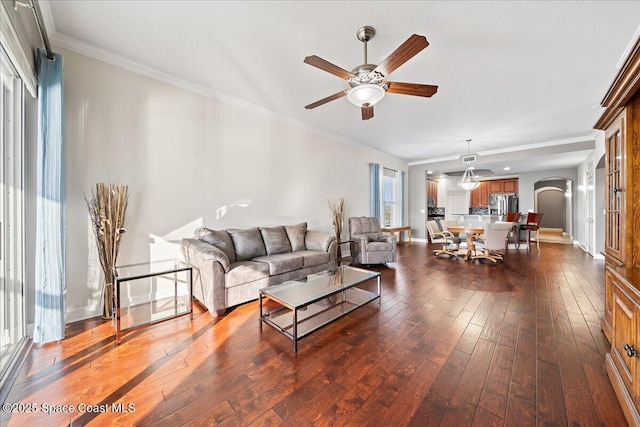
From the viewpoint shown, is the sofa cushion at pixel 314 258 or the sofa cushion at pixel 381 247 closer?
the sofa cushion at pixel 314 258

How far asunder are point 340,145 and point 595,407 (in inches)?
205

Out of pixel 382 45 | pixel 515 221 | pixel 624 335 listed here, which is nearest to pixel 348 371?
pixel 624 335

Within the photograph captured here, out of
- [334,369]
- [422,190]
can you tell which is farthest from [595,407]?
[422,190]

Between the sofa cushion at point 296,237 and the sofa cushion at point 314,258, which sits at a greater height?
the sofa cushion at point 296,237

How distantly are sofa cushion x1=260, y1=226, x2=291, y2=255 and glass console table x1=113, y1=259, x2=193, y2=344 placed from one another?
1.15m

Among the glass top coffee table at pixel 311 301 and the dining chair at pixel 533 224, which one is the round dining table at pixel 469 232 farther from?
the glass top coffee table at pixel 311 301

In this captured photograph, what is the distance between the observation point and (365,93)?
222cm

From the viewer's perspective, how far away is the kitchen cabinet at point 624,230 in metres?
1.37

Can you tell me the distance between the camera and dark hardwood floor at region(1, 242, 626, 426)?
140 centimetres

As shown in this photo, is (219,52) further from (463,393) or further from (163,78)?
(463,393)

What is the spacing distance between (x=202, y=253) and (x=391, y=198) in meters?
6.28

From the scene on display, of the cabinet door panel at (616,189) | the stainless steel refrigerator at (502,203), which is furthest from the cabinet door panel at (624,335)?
the stainless steel refrigerator at (502,203)

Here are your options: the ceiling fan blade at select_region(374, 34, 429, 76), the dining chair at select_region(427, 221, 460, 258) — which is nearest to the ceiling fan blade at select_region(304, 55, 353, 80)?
the ceiling fan blade at select_region(374, 34, 429, 76)

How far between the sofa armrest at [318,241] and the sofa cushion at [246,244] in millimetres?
810
